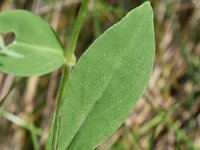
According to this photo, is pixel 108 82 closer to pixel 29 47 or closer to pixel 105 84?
pixel 105 84

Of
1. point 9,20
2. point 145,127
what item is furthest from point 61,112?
point 145,127

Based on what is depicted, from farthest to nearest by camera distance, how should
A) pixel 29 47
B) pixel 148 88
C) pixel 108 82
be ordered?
pixel 148 88 < pixel 29 47 < pixel 108 82

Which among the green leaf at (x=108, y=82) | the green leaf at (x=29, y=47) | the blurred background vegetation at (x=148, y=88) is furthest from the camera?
the blurred background vegetation at (x=148, y=88)

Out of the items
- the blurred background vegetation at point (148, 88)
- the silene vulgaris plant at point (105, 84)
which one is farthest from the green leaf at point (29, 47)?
the blurred background vegetation at point (148, 88)

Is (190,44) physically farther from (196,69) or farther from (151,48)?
(151,48)

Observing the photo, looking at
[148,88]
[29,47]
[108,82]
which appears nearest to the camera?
[108,82]

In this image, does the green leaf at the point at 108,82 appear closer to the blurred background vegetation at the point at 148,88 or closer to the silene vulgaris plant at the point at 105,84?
the silene vulgaris plant at the point at 105,84

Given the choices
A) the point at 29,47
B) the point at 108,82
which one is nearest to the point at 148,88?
the point at 29,47

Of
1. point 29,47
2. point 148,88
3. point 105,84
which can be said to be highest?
point 105,84
